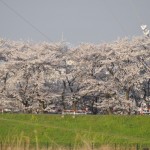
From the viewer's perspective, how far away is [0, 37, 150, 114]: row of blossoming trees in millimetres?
55875

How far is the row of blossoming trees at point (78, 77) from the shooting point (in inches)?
2200

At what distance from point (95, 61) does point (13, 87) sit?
10795mm

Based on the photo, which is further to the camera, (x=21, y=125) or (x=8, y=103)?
(x=8, y=103)

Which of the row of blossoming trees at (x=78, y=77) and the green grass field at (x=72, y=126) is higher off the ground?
the row of blossoming trees at (x=78, y=77)

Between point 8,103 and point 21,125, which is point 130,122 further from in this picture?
point 8,103

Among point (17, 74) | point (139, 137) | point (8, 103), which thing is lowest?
point (139, 137)

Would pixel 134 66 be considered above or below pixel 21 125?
above

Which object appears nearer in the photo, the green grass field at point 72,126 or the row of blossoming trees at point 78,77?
the green grass field at point 72,126

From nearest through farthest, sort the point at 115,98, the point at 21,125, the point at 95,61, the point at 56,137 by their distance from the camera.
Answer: the point at 56,137 < the point at 21,125 < the point at 115,98 < the point at 95,61

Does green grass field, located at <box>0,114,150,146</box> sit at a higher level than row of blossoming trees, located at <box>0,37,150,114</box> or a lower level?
lower

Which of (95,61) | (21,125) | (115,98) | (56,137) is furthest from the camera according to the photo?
(95,61)

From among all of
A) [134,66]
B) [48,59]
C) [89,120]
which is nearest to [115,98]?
[134,66]

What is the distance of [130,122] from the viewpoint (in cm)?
4072

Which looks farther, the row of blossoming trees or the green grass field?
the row of blossoming trees
